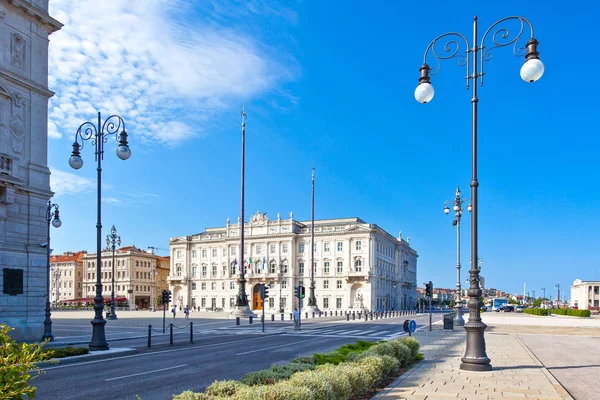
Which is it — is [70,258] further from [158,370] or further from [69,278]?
[158,370]

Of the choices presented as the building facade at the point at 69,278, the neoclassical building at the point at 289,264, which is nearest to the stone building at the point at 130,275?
the building facade at the point at 69,278

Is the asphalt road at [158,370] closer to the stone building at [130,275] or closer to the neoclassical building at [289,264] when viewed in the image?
the neoclassical building at [289,264]

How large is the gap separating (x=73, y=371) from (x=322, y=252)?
8457cm

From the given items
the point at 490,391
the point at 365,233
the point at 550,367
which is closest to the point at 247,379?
the point at 490,391

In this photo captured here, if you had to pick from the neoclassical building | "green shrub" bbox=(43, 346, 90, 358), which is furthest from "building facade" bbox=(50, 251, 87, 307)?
"green shrub" bbox=(43, 346, 90, 358)

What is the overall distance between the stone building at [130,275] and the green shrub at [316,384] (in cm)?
11705

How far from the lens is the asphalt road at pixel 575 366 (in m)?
11.1

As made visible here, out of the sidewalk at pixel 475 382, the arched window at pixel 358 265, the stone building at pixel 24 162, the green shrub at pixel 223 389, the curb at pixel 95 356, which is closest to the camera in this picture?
the green shrub at pixel 223 389

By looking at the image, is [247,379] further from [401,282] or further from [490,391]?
[401,282]

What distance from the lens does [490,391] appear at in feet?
32.6

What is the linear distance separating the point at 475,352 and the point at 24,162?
2034 centimetres

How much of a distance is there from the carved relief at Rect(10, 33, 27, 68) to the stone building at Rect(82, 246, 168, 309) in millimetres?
101204

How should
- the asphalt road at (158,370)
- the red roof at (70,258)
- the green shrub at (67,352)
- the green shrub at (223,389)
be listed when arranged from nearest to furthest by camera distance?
the green shrub at (223,389) → the asphalt road at (158,370) → the green shrub at (67,352) → the red roof at (70,258)

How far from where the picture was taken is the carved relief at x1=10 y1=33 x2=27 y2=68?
22.3 m
